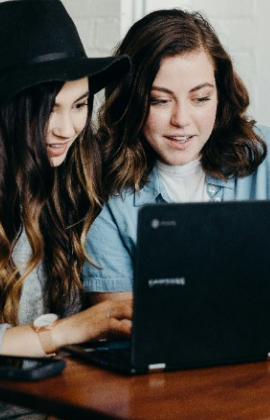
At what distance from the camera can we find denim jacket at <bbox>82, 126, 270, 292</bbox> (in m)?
1.96

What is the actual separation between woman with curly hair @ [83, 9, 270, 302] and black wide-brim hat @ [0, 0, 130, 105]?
23 cm

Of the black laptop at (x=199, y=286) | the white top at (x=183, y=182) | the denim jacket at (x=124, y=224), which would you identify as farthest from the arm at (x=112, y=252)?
the black laptop at (x=199, y=286)

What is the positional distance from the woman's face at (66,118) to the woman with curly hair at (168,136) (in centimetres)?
20

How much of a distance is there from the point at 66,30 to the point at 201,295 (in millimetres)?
743

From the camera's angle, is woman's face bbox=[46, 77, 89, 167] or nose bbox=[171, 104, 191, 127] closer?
woman's face bbox=[46, 77, 89, 167]

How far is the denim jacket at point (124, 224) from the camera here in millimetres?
1964

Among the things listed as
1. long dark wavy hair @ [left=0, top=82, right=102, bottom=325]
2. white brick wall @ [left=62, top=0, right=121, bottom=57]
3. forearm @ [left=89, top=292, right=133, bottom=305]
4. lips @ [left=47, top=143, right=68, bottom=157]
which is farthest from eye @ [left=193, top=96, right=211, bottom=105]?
white brick wall @ [left=62, top=0, right=121, bottom=57]

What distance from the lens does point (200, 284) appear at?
49.6 inches

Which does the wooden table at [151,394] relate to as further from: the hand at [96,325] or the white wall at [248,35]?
the white wall at [248,35]

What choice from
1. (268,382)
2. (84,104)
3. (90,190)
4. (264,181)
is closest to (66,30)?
(84,104)

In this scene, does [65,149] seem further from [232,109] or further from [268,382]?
[268,382]

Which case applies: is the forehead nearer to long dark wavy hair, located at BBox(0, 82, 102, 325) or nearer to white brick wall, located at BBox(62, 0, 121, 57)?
long dark wavy hair, located at BBox(0, 82, 102, 325)

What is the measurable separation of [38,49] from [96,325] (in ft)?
1.83

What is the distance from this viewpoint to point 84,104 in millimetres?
1839
